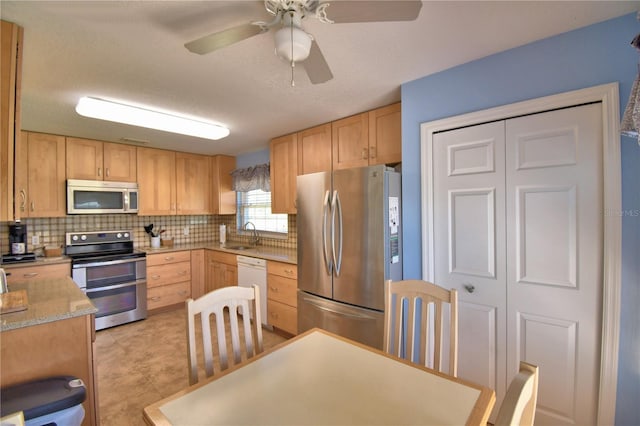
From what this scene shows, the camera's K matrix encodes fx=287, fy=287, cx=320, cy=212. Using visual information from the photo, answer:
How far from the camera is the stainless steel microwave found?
3.42 meters

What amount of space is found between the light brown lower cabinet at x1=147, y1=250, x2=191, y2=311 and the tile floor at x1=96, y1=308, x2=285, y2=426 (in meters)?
0.27

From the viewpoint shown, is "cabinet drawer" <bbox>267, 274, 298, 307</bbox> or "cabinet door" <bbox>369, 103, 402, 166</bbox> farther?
"cabinet drawer" <bbox>267, 274, 298, 307</bbox>

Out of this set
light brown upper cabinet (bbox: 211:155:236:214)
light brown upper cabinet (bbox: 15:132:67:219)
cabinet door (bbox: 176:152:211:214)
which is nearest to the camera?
light brown upper cabinet (bbox: 15:132:67:219)

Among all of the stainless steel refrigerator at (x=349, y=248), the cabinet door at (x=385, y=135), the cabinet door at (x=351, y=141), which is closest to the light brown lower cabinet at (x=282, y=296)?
the stainless steel refrigerator at (x=349, y=248)

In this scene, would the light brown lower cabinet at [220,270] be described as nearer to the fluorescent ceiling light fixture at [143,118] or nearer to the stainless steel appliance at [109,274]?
the stainless steel appliance at [109,274]

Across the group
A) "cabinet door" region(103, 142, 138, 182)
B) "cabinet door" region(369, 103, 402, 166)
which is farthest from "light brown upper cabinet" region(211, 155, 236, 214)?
"cabinet door" region(369, 103, 402, 166)

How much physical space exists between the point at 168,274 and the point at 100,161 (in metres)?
1.70

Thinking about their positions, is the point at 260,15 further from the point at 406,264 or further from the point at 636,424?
the point at 636,424

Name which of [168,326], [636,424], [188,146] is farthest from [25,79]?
[636,424]

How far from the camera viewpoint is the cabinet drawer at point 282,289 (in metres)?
3.08

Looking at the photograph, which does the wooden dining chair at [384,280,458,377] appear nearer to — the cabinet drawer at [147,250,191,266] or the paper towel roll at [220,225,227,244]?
the cabinet drawer at [147,250,191,266]

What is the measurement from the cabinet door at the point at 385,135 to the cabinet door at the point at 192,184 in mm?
3039

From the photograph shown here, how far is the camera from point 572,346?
5.13 ft

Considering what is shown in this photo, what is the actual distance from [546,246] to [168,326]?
391 cm
